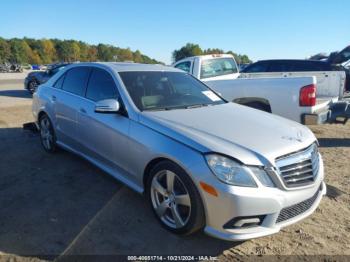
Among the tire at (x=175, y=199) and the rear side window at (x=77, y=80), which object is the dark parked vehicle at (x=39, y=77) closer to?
the rear side window at (x=77, y=80)

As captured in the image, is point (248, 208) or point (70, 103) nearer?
point (248, 208)

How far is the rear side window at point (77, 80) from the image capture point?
5.08m

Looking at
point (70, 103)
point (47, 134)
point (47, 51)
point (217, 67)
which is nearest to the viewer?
point (70, 103)

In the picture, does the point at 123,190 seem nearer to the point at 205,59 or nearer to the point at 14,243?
the point at 14,243

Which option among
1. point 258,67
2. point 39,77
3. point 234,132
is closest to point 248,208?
point 234,132

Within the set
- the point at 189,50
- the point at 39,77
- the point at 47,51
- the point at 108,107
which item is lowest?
the point at 39,77

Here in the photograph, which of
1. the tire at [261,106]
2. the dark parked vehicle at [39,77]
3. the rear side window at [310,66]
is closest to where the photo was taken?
the tire at [261,106]

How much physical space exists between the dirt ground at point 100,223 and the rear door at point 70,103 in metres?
0.50

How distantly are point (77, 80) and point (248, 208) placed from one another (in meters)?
3.48

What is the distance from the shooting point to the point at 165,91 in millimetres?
4516

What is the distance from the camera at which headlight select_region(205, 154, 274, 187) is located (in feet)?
9.65

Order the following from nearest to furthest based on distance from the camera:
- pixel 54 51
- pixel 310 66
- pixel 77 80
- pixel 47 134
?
pixel 77 80 < pixel 47 134 < pixel 310 66 < pixel 54 51

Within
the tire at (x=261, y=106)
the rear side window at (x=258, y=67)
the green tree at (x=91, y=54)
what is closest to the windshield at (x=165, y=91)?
the tire at (x=261, y=106)

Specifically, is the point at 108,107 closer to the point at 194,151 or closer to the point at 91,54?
the point at 194,151
